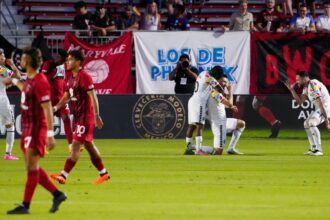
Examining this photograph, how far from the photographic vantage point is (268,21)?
31.4 metres

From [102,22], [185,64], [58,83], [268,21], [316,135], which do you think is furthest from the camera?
[268,21]

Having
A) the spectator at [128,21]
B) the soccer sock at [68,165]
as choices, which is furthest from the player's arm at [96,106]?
the spectator at [128,21]

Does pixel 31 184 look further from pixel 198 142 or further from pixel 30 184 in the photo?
pixel 198 142

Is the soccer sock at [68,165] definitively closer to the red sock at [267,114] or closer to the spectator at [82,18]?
the red sock at [267,114]

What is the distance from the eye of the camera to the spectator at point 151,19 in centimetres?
3141

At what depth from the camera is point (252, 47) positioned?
30688mm

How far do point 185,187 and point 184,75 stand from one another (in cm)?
1304

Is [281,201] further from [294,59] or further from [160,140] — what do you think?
[294,59]

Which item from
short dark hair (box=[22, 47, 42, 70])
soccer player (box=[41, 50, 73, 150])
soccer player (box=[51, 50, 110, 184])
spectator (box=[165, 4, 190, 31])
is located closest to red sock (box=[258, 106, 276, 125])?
spectator (box=[165, 4, 190, 31])

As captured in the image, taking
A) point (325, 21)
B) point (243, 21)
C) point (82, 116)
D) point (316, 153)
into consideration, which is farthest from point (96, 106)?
point (325, 21)

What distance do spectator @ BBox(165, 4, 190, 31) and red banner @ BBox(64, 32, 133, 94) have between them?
1659mm

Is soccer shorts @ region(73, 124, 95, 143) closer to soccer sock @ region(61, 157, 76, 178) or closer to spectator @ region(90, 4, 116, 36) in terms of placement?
soccer sock @ region(61, 157, 76, 178)

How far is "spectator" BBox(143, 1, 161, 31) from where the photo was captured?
31.4 m

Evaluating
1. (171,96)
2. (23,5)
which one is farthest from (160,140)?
(23,5)
